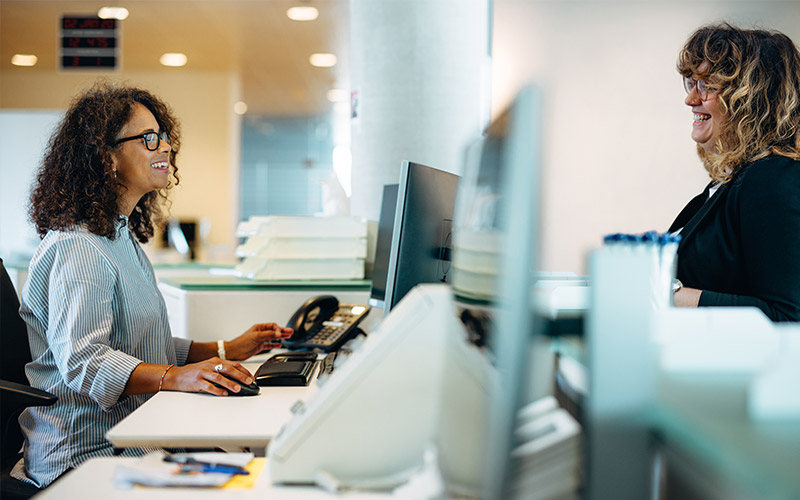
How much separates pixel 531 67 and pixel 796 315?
118 inches

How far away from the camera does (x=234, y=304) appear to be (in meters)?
2.49

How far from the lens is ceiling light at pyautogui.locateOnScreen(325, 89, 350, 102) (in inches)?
347

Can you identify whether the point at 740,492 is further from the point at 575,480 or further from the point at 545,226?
the point at 545,226

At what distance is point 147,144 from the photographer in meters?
1.81

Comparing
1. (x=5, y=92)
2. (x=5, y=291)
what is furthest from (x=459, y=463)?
(x=5, y=92)

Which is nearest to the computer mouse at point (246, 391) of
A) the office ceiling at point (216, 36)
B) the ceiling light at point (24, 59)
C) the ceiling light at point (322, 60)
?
the office ceiling at point (216, 36)

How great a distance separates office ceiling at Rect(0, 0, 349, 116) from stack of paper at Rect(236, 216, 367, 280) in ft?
11.2

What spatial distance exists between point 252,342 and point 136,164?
602 mm

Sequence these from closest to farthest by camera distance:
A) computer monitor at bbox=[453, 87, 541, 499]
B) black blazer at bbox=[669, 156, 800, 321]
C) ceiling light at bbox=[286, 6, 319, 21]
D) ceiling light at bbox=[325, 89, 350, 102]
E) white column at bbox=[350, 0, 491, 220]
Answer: computer monitor at bbox=[453, 87, 541, 499]
black blazer at bbox=[669, 156, 800, 321]
white column at bbox=[350, 0, 491, 220]
ceiling light at bbox=[286, 6, 319, 21]
ceiling light at bbox=[325, 89, 350, 102]

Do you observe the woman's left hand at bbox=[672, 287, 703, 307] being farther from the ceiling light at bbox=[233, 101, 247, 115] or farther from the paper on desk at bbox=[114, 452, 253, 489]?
the ceiling light at bbox=[233, 101, 247, 115]

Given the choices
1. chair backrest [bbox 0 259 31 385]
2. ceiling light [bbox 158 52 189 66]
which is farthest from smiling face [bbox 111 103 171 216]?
ceiling light [bbox 158 52 189 66]

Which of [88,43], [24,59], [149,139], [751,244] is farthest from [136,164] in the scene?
[24,59]

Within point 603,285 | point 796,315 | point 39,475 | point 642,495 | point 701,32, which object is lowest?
point 39,475

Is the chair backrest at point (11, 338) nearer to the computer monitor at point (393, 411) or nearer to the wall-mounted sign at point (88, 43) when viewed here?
the computer monitor at point (393, 411)
